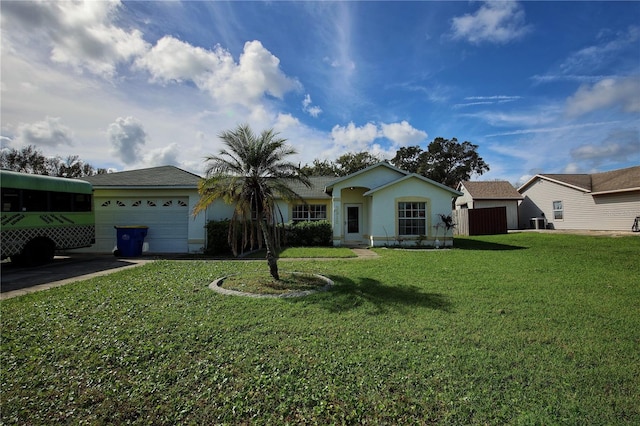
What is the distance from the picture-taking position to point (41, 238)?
10.6 meters

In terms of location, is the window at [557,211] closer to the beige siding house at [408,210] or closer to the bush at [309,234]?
the beige siding house at [408,210]

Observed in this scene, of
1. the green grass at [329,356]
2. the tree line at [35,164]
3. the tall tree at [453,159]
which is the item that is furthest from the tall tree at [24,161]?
the tall tree at [453,159]

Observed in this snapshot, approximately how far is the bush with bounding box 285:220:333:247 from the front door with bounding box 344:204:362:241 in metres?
1.73

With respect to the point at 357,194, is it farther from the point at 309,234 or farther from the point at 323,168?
the point at 323,168

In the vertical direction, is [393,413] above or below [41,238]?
below

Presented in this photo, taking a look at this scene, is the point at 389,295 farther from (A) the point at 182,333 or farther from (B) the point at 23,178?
(B) the point at 23,178

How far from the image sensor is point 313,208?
60.0 feet

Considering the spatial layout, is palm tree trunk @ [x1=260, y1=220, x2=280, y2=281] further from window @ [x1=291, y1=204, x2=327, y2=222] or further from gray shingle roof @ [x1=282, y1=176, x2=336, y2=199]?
window @ [x1=291, y1=204, x2=327, y2=222]

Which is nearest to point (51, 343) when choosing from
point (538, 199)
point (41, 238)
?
point (41, 238)

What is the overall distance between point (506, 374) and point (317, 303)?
10.8 feet

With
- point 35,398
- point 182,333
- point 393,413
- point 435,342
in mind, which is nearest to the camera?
point 393,413

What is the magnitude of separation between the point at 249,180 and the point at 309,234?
8.86 metres

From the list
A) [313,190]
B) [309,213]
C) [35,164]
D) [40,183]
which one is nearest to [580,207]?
[313,190]

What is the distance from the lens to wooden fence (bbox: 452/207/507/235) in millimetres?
22734
